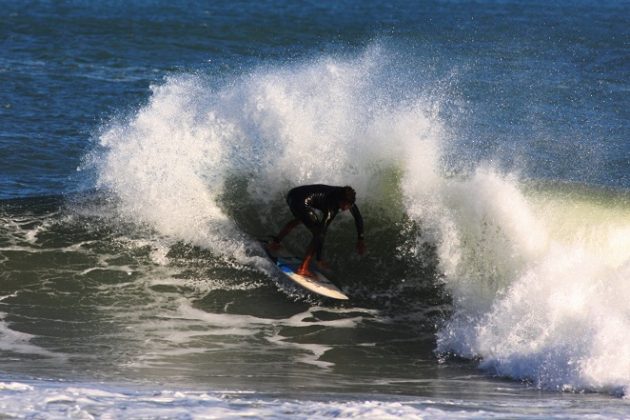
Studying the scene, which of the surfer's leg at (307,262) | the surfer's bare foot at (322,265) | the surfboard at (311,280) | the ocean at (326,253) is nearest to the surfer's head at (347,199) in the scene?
the surfer's leg at (307,262)

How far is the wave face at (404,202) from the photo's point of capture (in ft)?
35.9

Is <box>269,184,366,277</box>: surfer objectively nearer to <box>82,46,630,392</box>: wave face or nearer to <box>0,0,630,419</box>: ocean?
<box>0,0,630,419</box>: ocean

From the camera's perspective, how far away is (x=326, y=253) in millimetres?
13953

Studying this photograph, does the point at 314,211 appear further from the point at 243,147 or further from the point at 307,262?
the point at 243,147

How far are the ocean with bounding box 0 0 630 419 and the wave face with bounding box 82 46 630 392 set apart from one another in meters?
0.03

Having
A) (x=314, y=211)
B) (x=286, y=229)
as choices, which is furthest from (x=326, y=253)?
(x=314, y=211)

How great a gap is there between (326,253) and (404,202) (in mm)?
1307

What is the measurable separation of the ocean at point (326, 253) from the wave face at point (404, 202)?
0.03 m

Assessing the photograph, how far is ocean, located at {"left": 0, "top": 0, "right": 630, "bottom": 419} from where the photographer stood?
961cm

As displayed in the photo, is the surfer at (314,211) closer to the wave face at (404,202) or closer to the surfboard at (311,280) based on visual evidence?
the surfboard at (311,280)

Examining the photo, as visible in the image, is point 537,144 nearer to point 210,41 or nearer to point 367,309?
point 367,309

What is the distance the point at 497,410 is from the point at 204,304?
15.9 ft

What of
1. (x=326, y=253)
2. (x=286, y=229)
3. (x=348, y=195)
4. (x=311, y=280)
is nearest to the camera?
(x=348, y=195)

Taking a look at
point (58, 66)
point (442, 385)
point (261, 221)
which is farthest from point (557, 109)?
point (442, 385)
